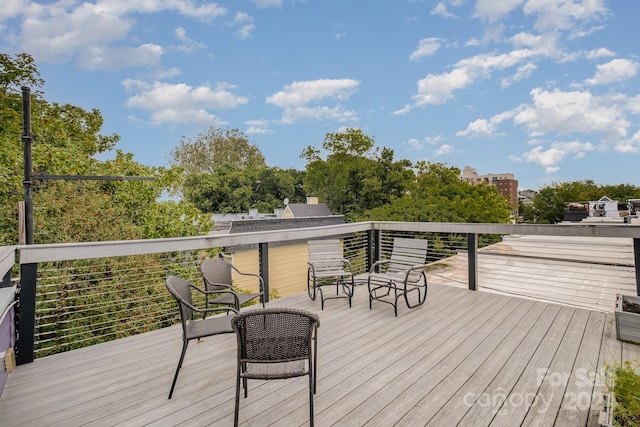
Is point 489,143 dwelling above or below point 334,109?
below

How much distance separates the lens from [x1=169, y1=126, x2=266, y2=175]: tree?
25531 mm

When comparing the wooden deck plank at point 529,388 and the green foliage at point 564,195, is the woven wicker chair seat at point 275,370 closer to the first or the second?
the wooden deck plank at point 529,388

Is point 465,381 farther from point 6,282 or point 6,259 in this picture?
point 6,282

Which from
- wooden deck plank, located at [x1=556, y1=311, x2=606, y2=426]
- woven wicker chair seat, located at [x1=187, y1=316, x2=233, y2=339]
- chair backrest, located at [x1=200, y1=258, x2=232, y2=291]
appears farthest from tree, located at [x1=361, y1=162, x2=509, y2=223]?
Answer: woven wicker chair seat, located at [x1=187, y1=316, x2=233, y2=339]

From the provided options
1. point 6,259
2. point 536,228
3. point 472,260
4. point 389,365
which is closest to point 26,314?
point 6,259

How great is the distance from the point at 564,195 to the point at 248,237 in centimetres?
3050

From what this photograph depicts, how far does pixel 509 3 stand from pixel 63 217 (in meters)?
12.7

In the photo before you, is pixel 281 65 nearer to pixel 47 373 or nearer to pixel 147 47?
pixel 147 47

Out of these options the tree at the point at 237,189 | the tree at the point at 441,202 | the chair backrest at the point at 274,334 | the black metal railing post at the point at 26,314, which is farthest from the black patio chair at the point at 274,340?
the tree at the point at 237,189

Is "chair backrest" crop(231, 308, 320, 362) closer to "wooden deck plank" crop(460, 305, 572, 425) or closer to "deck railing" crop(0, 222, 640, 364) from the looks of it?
"wooden deck plank" crop(460, 305, 572, 425)

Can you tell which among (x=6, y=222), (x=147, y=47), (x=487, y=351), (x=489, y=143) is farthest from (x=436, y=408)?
(x=489, y=143)

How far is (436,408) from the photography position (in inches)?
78.4

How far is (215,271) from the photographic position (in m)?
3.26

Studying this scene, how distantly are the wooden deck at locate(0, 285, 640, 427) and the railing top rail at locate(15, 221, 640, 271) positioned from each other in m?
0.86
